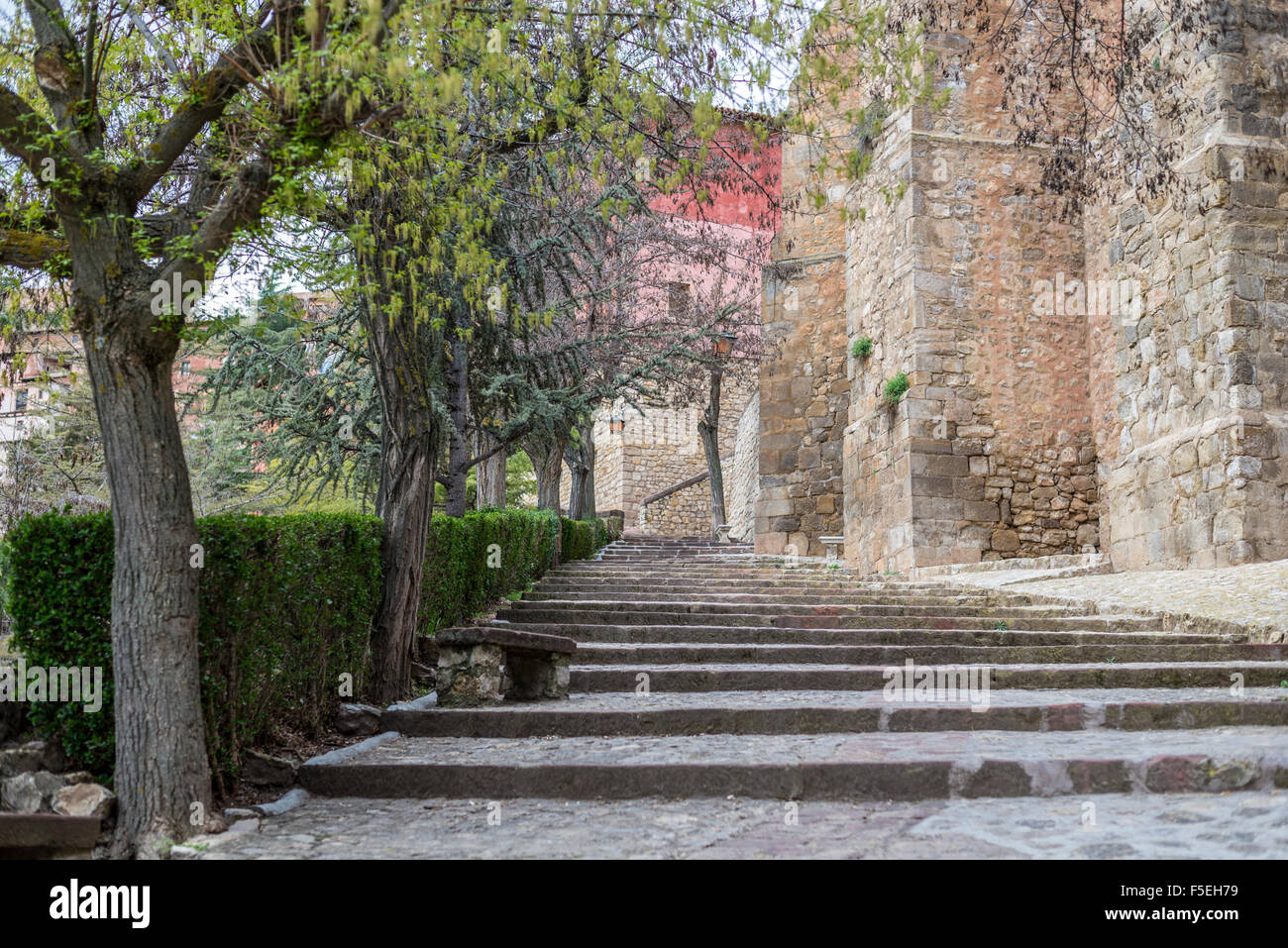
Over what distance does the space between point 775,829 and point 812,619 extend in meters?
4.77

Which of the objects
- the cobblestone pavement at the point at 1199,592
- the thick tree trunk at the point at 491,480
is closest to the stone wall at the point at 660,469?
the thick tree trunk at the point at 491,480

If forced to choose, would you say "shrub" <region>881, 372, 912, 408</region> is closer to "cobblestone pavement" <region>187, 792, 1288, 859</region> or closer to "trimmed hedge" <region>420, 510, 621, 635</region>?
"trimmed hedge" <region>420, 510, 621, 635</region>

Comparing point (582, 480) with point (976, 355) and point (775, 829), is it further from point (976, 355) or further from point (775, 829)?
point (775, 829)

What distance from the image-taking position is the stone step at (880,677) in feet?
20.7

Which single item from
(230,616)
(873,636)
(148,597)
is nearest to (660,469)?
(873,636)

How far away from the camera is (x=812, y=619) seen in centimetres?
849

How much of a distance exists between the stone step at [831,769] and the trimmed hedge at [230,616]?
0.48 metres

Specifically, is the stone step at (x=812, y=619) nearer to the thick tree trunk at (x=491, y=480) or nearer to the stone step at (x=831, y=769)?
the stone step at (x=831, y=769)

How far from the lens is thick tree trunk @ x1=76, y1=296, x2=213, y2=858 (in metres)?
3.71

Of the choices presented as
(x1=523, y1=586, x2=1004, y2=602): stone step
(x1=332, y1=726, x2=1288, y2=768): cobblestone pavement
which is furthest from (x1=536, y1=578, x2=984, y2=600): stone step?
(x1=332, y1=726, x2=1288, y2=768): cobblestone pavement

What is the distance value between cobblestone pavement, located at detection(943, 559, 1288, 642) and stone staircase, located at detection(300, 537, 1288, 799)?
274mm

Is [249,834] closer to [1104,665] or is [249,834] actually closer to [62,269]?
[62,269]

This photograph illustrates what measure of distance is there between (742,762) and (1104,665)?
317cm
